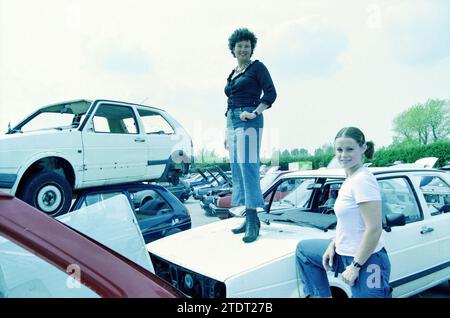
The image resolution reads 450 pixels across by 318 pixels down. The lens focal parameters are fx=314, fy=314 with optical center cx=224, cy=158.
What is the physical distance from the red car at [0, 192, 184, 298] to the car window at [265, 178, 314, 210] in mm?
2940

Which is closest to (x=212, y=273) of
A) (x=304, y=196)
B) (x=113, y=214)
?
(x=113, y=214)

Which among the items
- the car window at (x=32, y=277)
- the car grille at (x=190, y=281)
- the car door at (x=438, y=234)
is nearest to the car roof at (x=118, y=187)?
the car grille at (x=190, y=281)

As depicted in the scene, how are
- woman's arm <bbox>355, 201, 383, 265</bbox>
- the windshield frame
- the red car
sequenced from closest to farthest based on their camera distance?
the red car → woman's arm <bbox>355, 201, 383, 265</bbox> → the windshield frame

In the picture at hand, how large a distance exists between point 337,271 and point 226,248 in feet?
2.80

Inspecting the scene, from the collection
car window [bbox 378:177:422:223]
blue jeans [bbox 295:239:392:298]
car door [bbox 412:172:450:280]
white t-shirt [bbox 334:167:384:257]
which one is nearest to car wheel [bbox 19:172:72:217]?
blue jeans [bbox 295:239:392:298]

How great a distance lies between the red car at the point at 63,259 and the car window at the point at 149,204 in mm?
2756

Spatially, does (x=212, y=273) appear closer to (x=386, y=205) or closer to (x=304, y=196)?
(x=386, y=205)

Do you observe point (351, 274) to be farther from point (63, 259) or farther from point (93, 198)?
point (93, 198)

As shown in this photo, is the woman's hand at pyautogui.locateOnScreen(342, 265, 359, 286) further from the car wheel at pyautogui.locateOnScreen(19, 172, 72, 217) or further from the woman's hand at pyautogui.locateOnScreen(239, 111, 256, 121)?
the car wheel at pyautogui.locateOnScreen(19, 172, 72, 217)

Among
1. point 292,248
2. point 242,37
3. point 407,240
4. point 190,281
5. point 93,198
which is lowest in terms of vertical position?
point 190,281

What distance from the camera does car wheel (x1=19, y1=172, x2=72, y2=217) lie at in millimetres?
3120

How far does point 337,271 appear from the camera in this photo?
6.10ft

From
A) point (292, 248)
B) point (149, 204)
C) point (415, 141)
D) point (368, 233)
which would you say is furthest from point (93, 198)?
point (415, 141)
